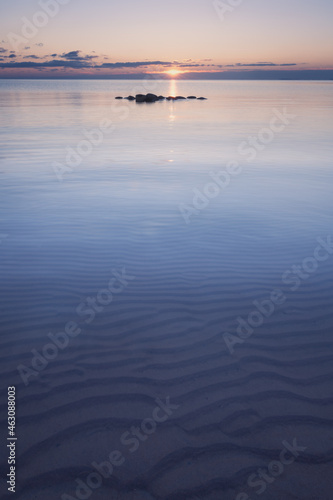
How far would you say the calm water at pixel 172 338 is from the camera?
254cm

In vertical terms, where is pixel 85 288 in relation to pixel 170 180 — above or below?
below

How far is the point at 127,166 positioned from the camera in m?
13.0

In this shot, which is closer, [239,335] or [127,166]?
[239,335]

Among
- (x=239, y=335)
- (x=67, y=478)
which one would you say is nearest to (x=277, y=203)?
(x=239, y=335)

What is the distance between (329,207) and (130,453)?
24.0ft

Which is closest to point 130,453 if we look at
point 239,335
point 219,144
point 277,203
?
point 239,335

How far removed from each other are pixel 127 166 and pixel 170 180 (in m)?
2.79

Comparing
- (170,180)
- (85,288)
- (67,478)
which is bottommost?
(67,478)

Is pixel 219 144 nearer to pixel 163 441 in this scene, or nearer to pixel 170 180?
pixel 170 180

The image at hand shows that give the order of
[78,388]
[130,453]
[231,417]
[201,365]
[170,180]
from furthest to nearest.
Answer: [170,180], [201,365], [78,388], [231,417], [130,453]

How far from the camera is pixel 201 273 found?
510 cm

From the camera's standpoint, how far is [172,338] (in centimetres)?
375

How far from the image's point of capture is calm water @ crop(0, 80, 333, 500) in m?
2.54

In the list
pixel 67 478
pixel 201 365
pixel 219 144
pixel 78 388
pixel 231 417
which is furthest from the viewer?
pixel 219 144
